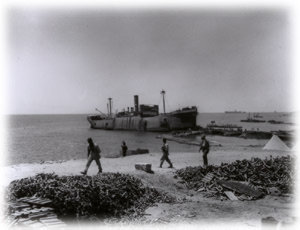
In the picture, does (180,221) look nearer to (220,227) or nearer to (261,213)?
(220,227)

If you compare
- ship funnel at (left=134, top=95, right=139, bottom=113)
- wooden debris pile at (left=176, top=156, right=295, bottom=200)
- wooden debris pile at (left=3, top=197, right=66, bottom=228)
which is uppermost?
ship funnel at (left=134, top=95, right=139, bottom=113)

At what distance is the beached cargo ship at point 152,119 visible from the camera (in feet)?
200

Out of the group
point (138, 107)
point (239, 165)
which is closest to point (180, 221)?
point (239, 165)

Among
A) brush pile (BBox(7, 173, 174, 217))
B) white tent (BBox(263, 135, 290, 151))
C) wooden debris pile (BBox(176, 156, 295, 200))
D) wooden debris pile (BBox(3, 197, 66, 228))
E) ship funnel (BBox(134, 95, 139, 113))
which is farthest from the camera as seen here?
ship funnel (BBox(134, 95, 139, 113))

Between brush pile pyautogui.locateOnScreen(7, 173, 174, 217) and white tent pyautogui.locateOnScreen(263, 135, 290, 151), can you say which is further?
white tent pyautogui.locateOnScreen(263, 135, 290, 151)

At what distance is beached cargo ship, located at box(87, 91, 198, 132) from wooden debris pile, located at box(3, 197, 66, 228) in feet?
177

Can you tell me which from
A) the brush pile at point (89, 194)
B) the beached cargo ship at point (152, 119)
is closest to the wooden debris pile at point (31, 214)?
the brush pile at point (89, 194)

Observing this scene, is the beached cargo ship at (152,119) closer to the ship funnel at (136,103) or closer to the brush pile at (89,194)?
the ship funnel at (136,103)

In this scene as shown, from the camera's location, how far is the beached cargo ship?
60.8 metres

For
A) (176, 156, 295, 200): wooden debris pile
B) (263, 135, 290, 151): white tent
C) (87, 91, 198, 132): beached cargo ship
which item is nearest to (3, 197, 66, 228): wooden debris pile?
(176, 156, 295, 200): wooden debris pile

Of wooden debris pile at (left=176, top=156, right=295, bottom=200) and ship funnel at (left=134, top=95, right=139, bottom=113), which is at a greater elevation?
ship funnel at (left=134, top=95, right=139, bottom=113)

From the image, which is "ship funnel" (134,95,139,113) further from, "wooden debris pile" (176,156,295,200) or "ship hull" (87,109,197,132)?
"wooden debris pile" (176,156,295,200)

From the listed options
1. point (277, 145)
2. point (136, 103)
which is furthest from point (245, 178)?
point (136, 103)

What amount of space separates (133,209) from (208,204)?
99.9 inches
